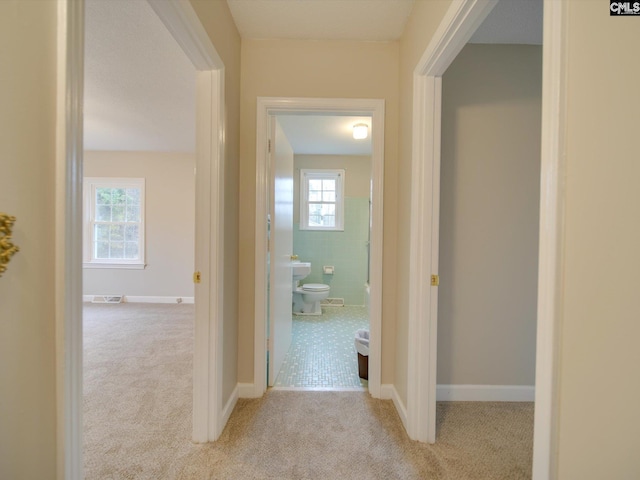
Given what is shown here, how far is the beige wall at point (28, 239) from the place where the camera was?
57 cm

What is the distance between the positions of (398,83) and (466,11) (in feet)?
3.00

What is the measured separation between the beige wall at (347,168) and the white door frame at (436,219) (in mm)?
3213

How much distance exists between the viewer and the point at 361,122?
10.7ft

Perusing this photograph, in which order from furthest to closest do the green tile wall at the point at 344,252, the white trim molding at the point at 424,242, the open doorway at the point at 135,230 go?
the green tile wall at the point at 344,252
the open doorway at the point at 135,230
the white trim molding at the point at 424,242

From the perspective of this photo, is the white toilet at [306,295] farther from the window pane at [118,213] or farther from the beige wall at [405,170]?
the window pane at [118,213]

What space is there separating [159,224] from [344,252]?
306 cm

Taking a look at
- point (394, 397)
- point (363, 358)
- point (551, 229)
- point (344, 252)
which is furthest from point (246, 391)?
point (344, 252)

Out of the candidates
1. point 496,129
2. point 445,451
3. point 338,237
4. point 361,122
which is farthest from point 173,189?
point 445,451

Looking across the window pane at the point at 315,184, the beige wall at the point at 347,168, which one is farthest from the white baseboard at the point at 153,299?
the window pane at the point at 315,184

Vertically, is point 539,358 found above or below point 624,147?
below

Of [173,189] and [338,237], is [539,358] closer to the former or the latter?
[338,237]

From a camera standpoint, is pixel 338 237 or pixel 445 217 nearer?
pixel 445 217

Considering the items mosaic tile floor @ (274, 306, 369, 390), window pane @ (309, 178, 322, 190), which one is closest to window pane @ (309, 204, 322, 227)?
window pane @ (309, 178, 322, 190)

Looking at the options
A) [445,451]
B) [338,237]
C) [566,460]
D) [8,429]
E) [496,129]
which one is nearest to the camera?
[8,429]
